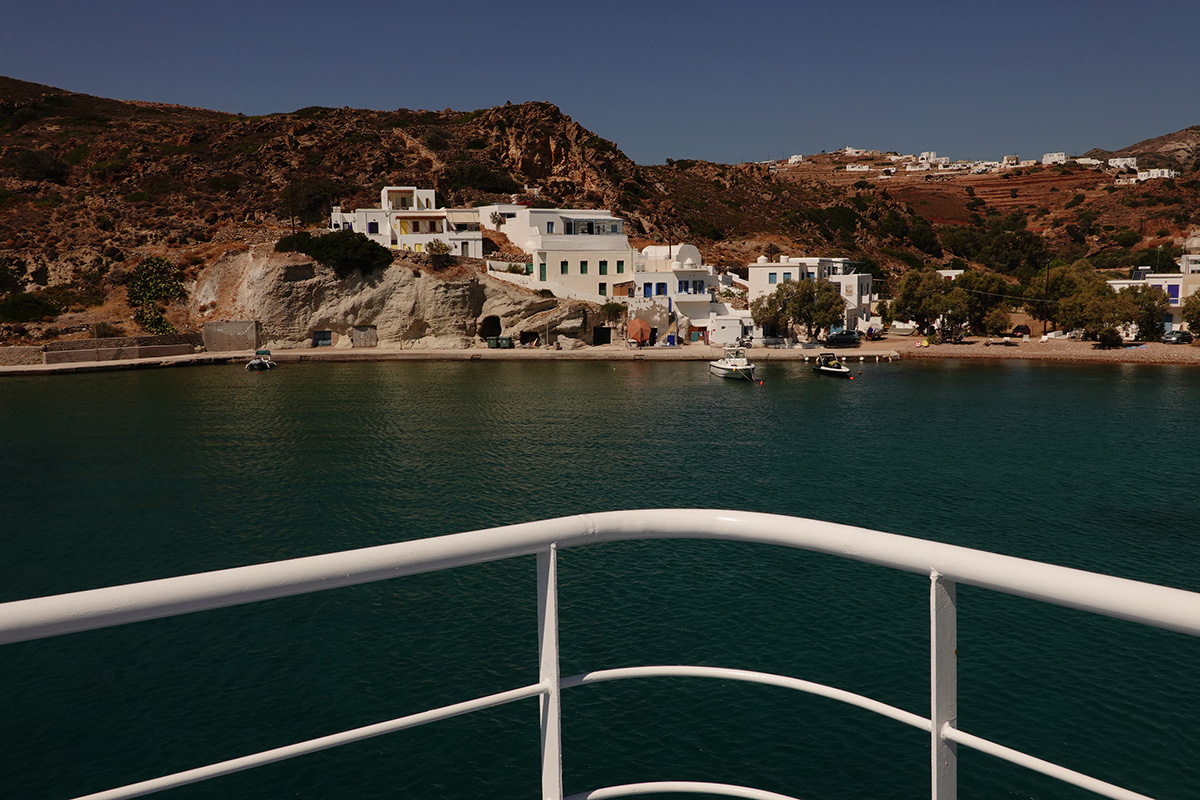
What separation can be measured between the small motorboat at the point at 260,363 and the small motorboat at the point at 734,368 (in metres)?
31.6

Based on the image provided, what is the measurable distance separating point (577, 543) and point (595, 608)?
15191mm

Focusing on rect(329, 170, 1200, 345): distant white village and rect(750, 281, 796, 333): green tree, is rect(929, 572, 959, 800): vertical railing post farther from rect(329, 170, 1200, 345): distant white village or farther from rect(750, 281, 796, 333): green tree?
rect(750, 281, 796, 333): green tree

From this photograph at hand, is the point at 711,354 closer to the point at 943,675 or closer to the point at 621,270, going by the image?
the point at 621,270

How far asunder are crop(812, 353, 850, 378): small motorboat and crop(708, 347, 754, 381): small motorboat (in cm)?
531

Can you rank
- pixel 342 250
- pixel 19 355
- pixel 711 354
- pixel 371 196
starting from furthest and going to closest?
1. pixel 371 196
2. pixel 342 250
3. pixel 711 354
4. pixel 19 355

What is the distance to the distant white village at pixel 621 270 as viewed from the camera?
6969 cm

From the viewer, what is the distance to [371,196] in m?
91.1

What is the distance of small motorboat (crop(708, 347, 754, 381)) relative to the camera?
53.2 meters

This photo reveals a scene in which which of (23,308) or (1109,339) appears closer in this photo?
(23,308)

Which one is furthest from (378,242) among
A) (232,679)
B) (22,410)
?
(232,679)

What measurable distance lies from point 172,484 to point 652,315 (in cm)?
4673

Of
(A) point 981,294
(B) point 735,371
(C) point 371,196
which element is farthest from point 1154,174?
(C) point 371,196

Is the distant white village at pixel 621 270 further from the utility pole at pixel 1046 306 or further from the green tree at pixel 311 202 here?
the utility pole at pixel 1046 306

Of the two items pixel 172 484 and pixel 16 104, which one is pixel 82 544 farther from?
pixel 16 104
